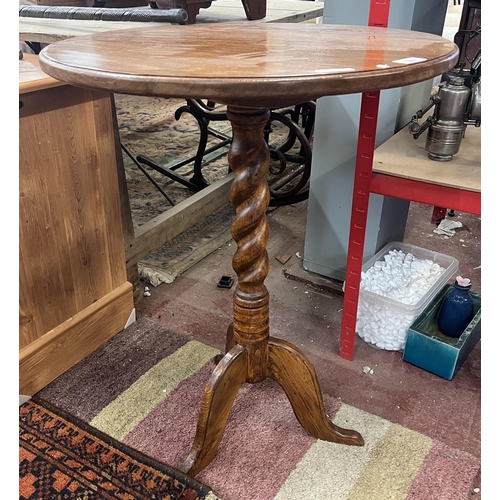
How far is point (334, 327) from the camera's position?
A: 183 cm

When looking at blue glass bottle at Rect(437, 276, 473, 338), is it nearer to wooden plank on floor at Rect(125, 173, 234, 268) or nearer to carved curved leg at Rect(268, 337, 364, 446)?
carved curved leg at Rect(268, 337, 364, 446)

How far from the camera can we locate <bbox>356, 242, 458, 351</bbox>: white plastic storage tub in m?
1.63

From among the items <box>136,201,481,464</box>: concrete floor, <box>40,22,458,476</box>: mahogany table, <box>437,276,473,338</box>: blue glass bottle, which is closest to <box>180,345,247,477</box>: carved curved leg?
<box>40,22,458,476</box>: mahogany table

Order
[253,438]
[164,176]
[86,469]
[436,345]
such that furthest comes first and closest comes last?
[164,176] < [436,345] < [253,438] < [86,469]

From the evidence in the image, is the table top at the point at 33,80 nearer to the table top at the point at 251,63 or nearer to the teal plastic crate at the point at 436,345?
the table top at the point at 251,63

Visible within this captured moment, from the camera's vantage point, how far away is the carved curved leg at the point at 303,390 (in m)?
1.28

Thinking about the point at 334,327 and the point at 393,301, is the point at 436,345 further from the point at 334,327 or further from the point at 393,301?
the point at 334,327

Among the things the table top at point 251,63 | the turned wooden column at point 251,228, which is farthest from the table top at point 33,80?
the turned wooden column at point 251,228

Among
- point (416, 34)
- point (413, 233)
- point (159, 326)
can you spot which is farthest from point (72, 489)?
point (413, 233)

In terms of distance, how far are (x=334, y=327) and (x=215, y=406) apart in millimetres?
730

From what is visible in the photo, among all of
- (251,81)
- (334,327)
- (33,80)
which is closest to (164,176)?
(334,327)

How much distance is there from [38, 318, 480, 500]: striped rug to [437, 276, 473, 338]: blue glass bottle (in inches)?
16.0

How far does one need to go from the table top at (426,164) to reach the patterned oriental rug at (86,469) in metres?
0.94

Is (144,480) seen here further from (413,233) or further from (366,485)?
(413,233)
